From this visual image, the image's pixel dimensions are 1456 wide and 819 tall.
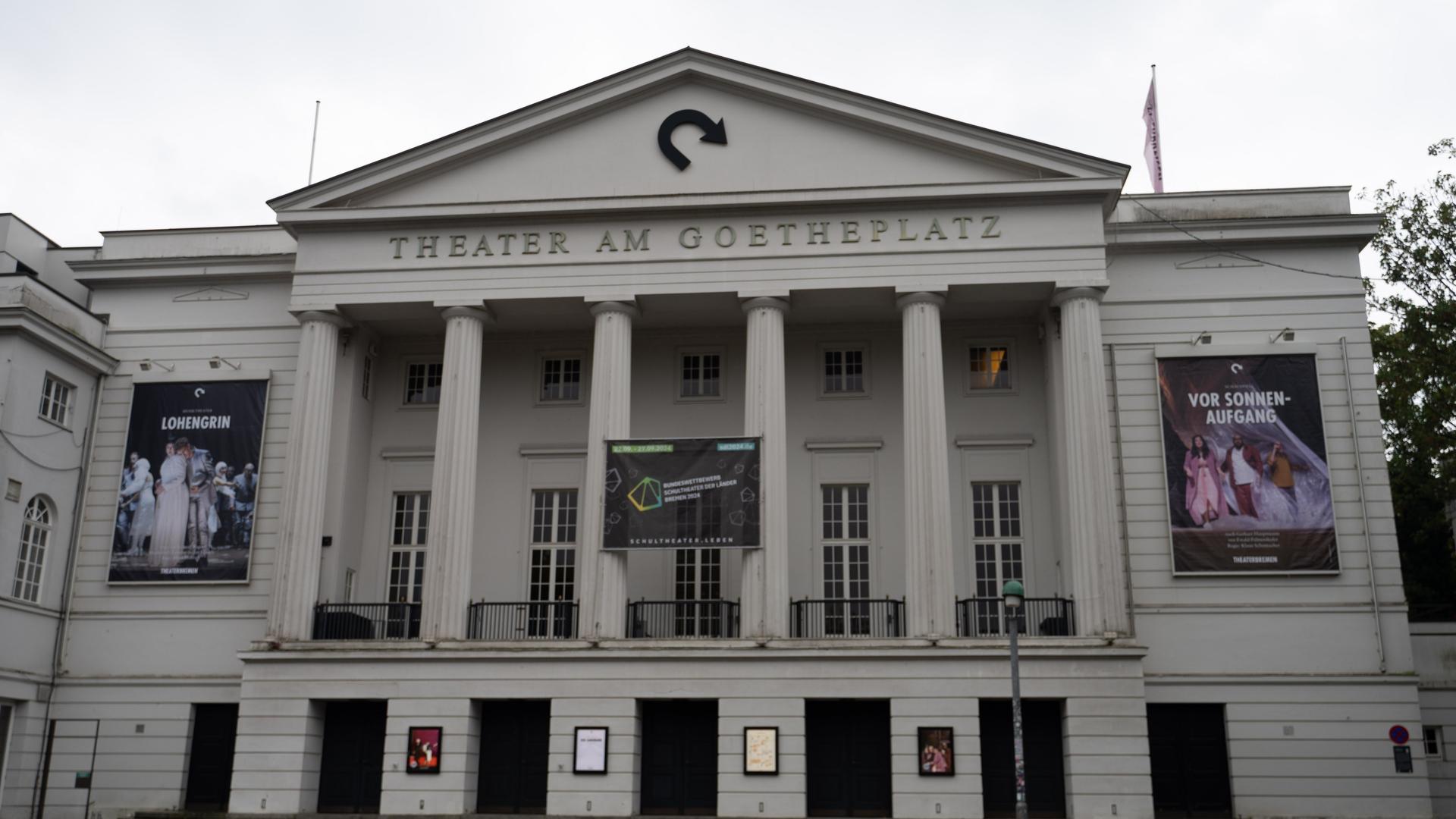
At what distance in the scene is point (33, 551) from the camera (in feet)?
85.4

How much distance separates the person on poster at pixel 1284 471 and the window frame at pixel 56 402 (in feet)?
80.7

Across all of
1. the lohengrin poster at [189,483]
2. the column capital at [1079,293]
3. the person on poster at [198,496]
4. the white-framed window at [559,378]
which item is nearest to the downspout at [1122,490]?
the column capital at [1079,293]

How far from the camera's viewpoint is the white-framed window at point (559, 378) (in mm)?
28000

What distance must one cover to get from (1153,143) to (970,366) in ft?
20.9

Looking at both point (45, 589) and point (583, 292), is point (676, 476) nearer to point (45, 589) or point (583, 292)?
point (583, 292)

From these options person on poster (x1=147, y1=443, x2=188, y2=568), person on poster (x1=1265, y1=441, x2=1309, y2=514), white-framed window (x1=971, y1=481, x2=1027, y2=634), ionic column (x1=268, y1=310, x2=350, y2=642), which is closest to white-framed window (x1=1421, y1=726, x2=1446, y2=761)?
person on poster (x1=1265, y1=441, x2=1309, y2=514)

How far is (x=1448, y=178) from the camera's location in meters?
26.8

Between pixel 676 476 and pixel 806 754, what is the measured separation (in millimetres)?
5738

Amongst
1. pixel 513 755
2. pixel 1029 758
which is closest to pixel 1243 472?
pixel 1029 758

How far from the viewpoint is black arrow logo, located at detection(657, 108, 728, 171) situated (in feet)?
84.9

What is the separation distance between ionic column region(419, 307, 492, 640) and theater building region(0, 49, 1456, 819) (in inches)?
3.7

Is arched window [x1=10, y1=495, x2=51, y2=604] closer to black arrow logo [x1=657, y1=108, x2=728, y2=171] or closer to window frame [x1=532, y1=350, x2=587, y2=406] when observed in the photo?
window frame [x1=532, y1=350, x2=587, y2=406]

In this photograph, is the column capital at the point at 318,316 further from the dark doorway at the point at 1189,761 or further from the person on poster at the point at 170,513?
the dark doorway at the point at 1189,761

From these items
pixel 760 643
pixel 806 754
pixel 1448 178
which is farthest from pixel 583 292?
pixel 1448 178
